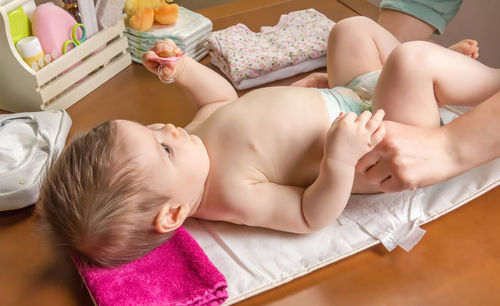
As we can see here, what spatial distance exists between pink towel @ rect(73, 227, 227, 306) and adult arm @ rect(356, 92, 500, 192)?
362 mm

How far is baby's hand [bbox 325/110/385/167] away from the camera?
3.01ft

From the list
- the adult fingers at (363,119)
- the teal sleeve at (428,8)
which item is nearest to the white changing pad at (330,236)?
the adult fingers at (363,119)

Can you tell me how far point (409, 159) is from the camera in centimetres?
93

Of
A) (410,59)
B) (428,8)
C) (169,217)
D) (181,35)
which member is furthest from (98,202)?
(428,8)

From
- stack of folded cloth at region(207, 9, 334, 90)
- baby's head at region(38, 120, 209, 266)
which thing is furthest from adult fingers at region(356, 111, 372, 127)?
stack of folded cloth at region(207, 9, 334, 90)

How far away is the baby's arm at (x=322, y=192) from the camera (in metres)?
0.92

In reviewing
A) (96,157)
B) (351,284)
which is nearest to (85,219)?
(96,157)

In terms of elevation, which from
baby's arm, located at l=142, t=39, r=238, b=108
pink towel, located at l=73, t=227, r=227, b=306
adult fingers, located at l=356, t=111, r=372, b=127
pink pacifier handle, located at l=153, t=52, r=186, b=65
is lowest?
pink towel, located at l=73, t=227, r=227, b=306

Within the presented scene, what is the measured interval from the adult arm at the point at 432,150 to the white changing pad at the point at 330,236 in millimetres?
104

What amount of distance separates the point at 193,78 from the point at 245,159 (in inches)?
12.3

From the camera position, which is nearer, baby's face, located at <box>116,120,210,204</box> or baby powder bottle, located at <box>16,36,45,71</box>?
baby's face, located at <box>116,120,210,204</box>

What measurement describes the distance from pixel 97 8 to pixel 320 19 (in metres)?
0.71

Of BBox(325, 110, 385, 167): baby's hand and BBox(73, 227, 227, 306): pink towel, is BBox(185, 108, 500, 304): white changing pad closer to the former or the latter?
BBox(73, 227, 227, 306): pink towel

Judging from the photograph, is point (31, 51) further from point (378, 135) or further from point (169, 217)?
point (378, 135)
